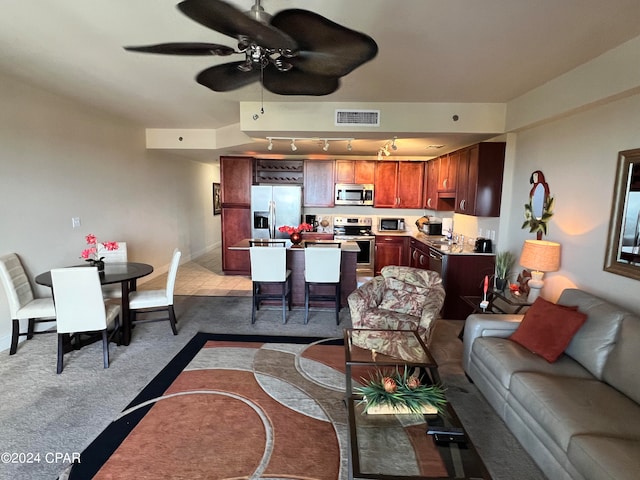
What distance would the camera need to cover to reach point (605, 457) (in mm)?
1520

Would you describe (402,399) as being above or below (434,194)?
below

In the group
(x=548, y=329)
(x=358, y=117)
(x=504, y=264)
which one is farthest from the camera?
(x=358, y=117)

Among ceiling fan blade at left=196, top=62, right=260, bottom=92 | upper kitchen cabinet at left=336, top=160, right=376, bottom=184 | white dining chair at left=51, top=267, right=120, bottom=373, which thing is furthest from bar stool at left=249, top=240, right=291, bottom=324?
upper kitchen cabinet at left=336, top=160, right=376, bottom=184

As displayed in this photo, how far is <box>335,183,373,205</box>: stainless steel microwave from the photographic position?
6668 mm

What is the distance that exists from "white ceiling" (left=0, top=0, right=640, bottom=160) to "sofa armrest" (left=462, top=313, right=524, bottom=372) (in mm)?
2160

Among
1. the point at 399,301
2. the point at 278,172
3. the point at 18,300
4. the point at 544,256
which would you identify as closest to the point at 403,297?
the point at 399,301

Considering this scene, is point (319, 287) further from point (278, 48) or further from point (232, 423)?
point (278, 48)

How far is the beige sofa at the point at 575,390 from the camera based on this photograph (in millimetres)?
1618

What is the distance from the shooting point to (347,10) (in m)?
2.15

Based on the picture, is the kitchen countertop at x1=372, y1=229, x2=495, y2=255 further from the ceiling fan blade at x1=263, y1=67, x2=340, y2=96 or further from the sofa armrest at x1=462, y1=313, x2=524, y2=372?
the ceiling fan blade at x1=263, y1=67, x2=340, y2=96

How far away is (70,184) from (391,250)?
16.8ft

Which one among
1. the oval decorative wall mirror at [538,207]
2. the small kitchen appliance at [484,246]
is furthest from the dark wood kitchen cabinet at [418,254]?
the oval decorative wall mirror at [538,207]

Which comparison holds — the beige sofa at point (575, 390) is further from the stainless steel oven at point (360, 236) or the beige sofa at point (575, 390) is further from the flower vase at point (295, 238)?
the stainless steel oven at point (360, 236)

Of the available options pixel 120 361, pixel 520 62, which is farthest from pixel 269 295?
pixel 520 62
